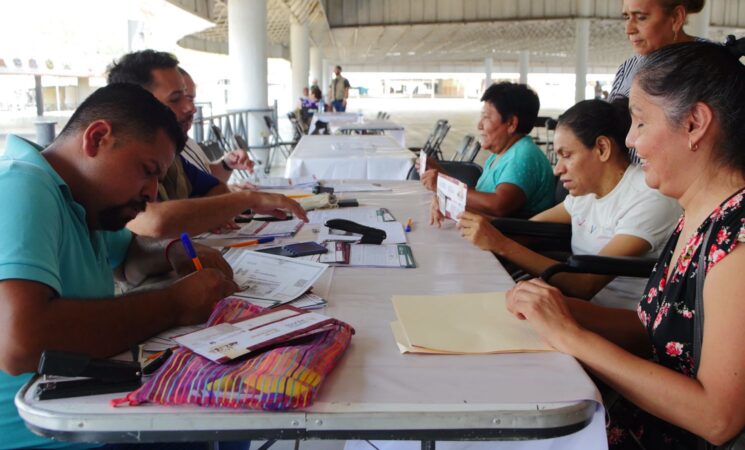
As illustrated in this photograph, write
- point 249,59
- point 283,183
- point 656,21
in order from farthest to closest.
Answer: point 249,59 → point 283,183 → point 656,21

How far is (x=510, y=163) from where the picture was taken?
259 cm

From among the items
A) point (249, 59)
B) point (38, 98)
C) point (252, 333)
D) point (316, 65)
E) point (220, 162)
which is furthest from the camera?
point (316, 65)

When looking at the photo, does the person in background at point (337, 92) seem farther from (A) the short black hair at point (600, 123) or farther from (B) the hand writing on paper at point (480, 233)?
(B) the hand writing on paper at point (480, 233)

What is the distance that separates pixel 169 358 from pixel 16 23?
7.75 metres

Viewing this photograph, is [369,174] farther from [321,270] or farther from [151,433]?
[151,433]

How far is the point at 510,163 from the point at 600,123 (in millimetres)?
829

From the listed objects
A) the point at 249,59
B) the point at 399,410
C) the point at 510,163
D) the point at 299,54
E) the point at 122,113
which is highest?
the point at 299,54

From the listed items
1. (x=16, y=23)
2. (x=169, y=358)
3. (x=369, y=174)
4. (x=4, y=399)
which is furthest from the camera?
(x=16, y=23)

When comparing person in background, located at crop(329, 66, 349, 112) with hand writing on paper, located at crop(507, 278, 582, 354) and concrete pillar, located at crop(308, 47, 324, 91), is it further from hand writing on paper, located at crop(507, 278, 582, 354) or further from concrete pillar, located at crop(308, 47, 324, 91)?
concrete pillar, located at crop(308, 47, 324, 91)

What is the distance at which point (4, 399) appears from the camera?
0.96 meters

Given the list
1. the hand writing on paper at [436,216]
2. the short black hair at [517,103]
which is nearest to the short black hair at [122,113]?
the hand writing on paper at [436,216]

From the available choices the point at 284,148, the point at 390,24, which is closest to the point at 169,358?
the point at 284,148

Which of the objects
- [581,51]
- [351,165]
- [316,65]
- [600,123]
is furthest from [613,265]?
[316,65]

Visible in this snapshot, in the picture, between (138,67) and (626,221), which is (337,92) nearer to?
(138,67)
